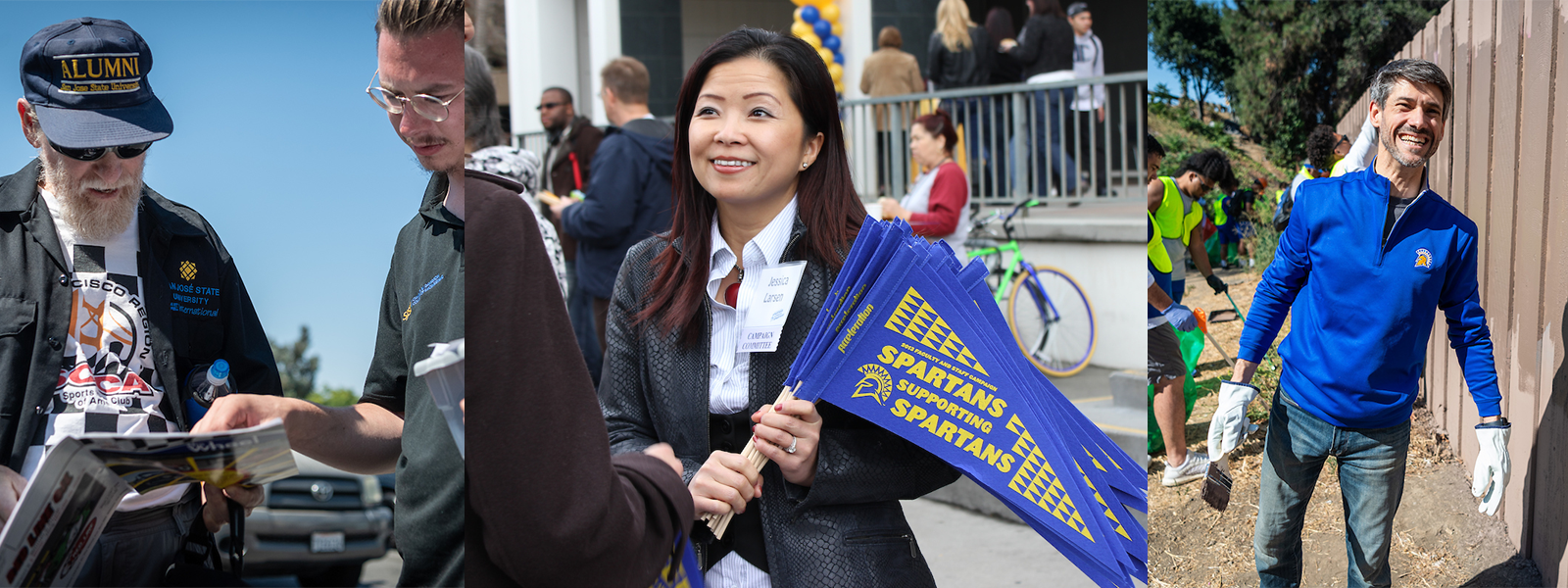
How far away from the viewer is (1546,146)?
2258 millimetres

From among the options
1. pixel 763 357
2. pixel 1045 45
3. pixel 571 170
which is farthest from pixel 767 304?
pixel 1045 45

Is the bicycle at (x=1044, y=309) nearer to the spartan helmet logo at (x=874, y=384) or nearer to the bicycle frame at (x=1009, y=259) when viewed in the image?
the bicycle frame at (x=1009, y=259)

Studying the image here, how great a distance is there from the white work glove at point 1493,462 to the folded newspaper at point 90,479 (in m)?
2.31

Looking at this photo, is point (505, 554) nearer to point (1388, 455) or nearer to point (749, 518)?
point (749, 518)

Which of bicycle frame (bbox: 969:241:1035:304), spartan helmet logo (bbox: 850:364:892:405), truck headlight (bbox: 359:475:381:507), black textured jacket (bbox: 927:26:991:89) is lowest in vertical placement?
bicycle frame (bbox: 969:241:1035:304)

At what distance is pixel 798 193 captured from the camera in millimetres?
1586

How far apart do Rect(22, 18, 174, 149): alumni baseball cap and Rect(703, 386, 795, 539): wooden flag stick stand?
92 cm

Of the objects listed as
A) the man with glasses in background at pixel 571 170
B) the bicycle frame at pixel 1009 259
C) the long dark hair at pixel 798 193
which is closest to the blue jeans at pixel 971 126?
the bicycle frame at pixel 1009 259

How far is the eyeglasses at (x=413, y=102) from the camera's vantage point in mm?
1484

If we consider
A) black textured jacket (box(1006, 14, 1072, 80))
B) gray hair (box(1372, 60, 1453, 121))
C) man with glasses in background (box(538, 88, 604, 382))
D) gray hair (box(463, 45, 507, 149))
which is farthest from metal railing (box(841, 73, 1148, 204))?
gray hair (box(463, 45, 507, 149))

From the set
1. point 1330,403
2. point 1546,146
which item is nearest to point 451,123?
point 1330,403

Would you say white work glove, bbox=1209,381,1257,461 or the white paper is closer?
the white paper

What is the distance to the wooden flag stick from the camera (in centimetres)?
140

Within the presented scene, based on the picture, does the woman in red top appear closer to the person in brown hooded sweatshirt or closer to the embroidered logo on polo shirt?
the embroidered logo on polo shirt
